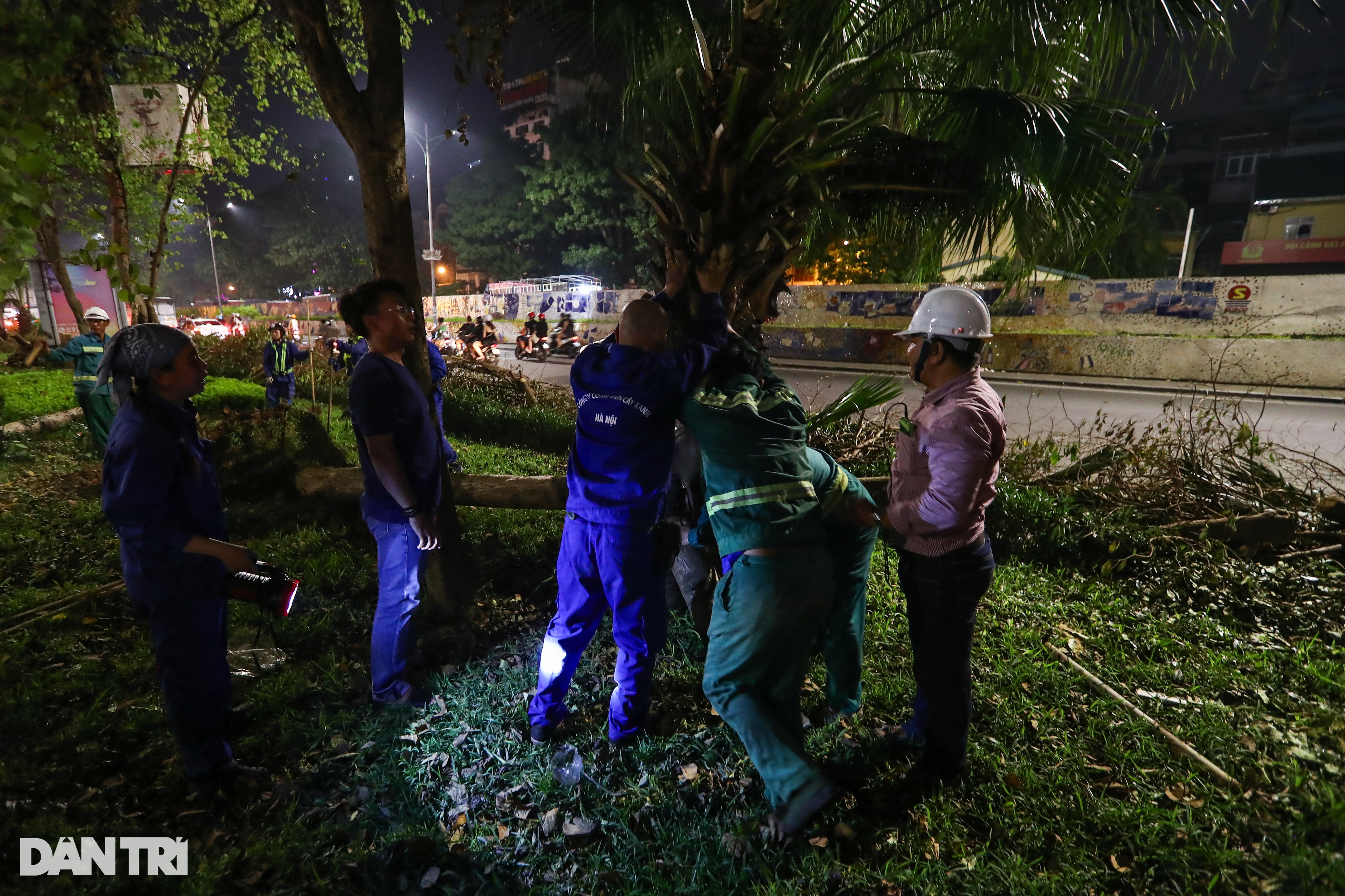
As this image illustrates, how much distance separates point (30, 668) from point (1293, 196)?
37617 millimetres

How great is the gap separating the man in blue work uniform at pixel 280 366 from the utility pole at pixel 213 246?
3228 mm

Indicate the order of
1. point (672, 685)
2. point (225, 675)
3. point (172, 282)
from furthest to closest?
point (172, 282) < point (672, 685) < point (225, 675)

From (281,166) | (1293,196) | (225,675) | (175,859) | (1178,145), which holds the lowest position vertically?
(175,859)

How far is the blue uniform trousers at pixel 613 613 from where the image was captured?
2.79 meters

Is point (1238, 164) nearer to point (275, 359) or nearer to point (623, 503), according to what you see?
point (275, 359)

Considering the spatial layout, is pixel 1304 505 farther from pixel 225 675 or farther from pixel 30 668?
pixel 30 668

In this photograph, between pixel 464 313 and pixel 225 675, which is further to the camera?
pixel 464 313

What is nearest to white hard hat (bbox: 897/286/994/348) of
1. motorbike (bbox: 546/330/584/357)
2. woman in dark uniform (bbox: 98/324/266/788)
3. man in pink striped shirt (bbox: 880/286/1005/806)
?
man in pink striped shirt (bbox: 880/286/1005/806)

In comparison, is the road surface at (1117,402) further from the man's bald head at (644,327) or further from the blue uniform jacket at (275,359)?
the man's bald head at (644,327)

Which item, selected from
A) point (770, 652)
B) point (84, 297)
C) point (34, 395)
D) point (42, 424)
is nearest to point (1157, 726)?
point (770, 652)

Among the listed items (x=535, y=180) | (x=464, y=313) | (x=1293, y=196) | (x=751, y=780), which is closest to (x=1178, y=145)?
(x=1293, y=196)

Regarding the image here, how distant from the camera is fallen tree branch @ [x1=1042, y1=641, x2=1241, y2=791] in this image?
2768 millimetres

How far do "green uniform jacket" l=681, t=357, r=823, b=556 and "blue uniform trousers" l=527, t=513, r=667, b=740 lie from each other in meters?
0.45

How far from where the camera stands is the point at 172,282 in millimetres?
59719
